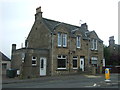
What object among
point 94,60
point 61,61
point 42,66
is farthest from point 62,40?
point 94,60

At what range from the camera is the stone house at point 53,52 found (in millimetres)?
23938

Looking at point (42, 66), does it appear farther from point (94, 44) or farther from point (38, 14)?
point (94, 44)

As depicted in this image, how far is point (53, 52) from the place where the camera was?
83.7 feet

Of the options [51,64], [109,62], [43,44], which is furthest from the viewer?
[109,62]

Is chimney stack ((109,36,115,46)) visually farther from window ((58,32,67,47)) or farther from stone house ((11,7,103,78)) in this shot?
window ((58,32,67,47))

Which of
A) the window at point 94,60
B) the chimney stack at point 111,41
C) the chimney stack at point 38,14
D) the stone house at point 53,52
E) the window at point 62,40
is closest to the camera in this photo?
the stone house at point 53,52

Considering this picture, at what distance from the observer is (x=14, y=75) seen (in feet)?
77.8

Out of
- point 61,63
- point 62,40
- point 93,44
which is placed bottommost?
point 61,63

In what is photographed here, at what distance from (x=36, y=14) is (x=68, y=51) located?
8361mm

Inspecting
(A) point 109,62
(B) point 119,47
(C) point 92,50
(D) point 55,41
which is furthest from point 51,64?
(B) point 119,47

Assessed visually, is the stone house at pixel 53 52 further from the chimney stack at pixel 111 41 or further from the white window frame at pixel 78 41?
the chimney stack at pixel 111 41

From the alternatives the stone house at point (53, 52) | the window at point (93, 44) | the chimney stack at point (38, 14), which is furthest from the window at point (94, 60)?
the chimney stack at point (38, 14)

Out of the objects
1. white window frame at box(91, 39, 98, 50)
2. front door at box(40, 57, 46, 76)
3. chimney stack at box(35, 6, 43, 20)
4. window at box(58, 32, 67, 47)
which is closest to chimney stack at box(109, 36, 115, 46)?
white window frame at box(91, 39, 98, 50)

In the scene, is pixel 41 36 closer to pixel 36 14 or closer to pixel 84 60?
pixel 36 14
